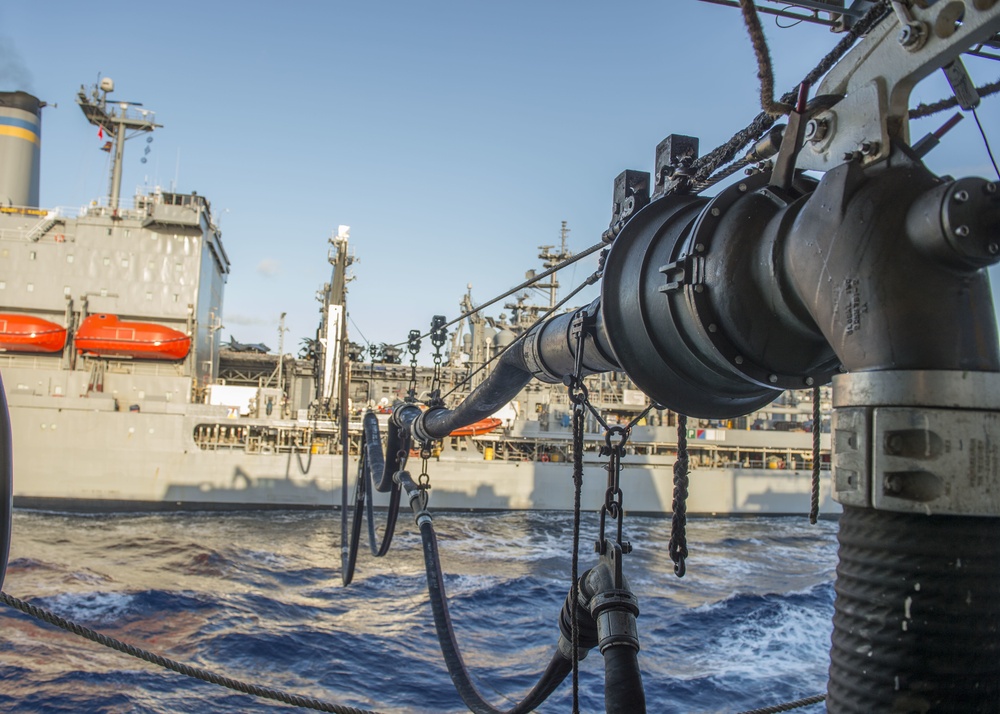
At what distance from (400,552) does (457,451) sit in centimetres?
828

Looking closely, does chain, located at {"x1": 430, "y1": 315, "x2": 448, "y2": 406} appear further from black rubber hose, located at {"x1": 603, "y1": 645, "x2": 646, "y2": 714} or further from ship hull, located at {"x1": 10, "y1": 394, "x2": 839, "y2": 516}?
ship hull, located at {"x1": 10, "y1": 394, "x2": 839, "y2": 516}

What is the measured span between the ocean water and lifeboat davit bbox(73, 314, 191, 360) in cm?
639

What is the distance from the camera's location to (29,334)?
2344cm

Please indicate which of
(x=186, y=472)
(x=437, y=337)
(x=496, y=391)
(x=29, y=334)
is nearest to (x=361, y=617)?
(x=437, y=337)

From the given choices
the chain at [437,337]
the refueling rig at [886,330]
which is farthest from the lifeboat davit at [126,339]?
the refueling rig at [886,330]

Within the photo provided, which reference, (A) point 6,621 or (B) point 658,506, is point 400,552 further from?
(B) point 658,506

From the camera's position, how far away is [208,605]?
1253 cm

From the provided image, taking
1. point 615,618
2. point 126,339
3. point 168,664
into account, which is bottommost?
point 168,664

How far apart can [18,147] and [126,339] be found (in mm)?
11155

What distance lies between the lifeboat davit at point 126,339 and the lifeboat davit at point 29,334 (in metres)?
0.71

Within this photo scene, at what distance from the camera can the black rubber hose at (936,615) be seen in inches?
46.8

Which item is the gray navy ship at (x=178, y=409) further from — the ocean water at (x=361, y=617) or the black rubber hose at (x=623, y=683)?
the black rubber hose at (x=623, y=683)

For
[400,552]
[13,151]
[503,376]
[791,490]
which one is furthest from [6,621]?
[791,490]

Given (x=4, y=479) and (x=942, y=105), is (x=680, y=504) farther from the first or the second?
(x=4, y=479)
